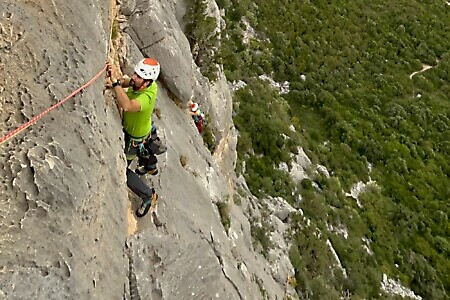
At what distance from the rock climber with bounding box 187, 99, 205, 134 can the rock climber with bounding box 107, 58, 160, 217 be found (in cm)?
514

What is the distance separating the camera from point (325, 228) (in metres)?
25.8

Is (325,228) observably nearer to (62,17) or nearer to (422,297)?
(422,297)

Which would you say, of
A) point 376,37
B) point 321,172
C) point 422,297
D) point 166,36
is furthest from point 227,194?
point 376,37

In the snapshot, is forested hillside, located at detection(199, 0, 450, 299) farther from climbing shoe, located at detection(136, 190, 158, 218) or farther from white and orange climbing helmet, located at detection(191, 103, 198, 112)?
climbing shoe, located at detection(136, 190, 158, 218)

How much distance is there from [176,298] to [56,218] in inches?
150

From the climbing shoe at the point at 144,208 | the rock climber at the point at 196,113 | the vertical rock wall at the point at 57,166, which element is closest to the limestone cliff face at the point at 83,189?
the vertical rock wall at the point at 57,166

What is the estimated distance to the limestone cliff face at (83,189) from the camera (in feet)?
21.4

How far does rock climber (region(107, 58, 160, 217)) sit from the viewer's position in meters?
8.92

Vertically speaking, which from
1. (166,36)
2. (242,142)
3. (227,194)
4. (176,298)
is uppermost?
(166,36)

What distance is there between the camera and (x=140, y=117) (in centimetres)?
949

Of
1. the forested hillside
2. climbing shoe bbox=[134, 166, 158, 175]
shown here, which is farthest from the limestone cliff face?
the forested hillside

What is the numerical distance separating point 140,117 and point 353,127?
27952 mm

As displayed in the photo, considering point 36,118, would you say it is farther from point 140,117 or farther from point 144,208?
point 144,208

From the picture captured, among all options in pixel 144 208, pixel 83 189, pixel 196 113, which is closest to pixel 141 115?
pixel 144 208
